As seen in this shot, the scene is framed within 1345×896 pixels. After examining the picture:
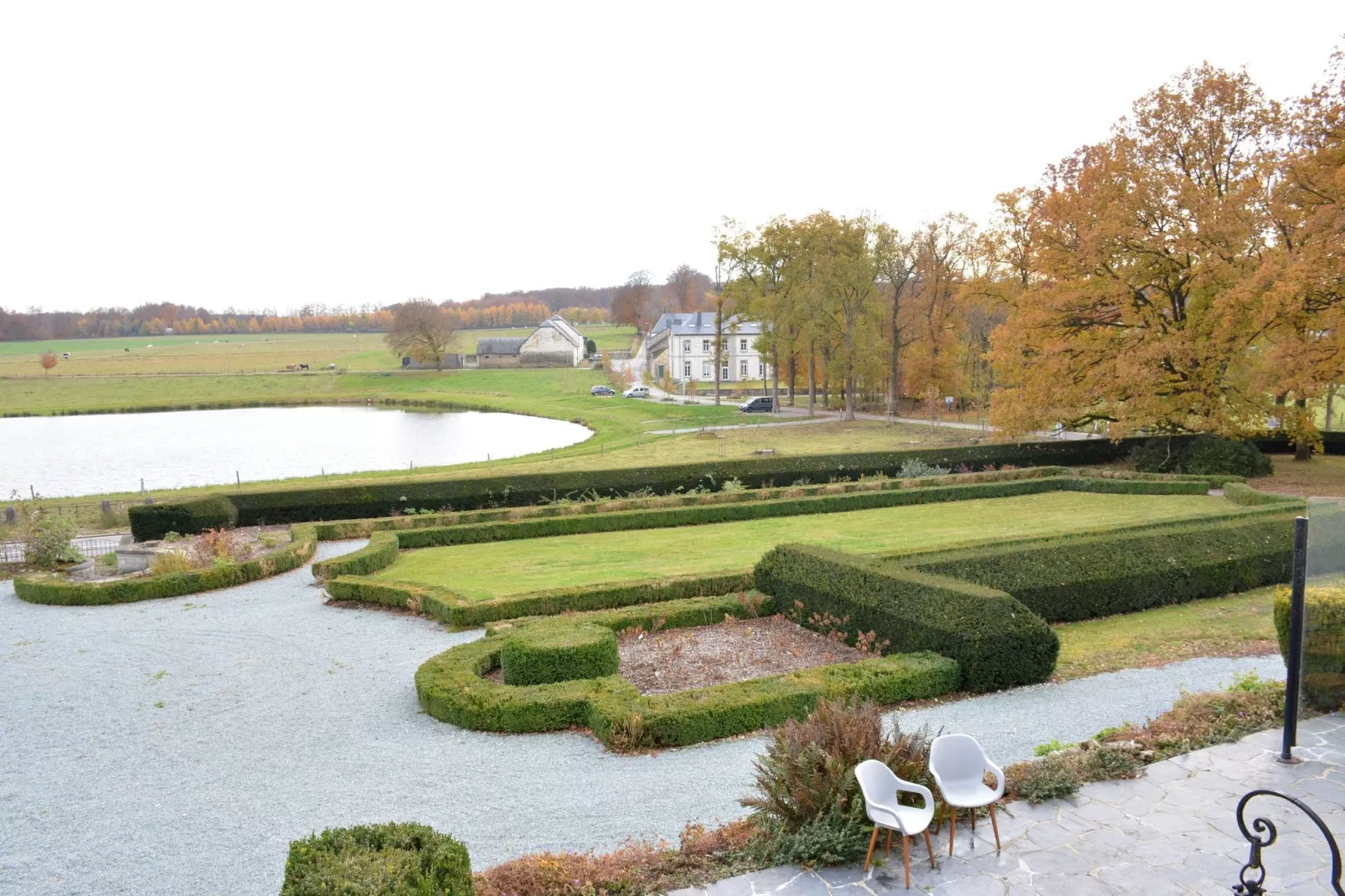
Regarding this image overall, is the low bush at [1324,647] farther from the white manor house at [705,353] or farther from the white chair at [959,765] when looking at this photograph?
the white manor house at [705,353]

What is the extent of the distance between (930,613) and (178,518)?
17295 mm

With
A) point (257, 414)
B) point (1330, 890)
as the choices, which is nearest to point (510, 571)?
point (1330, 890)

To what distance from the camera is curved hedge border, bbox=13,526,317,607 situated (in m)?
15.4

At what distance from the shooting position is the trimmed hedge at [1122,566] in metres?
11.6

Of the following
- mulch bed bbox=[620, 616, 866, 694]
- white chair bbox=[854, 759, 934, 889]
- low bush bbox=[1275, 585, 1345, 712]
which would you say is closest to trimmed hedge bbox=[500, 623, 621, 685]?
mulch bed bbox=[620, 616, 866, 694]

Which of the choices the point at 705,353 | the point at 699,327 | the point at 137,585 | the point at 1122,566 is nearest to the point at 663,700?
the point at 1122,566

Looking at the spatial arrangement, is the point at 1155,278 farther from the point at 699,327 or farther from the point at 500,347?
the point at 500,347

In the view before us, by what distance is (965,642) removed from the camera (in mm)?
9477

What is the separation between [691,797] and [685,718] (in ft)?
3.94

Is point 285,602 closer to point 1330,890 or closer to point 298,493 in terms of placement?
point 298,493

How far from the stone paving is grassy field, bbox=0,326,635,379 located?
87.2 meters

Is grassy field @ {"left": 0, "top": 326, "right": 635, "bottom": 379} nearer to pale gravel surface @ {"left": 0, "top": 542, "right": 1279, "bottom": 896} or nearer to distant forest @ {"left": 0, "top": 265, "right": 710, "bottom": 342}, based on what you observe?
distant forest @ {"left": 0, "top": 265, "right": 710, "bottom": 342}

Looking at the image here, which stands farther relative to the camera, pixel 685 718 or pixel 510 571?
pixel 510 571

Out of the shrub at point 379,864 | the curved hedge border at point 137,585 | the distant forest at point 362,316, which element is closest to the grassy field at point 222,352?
the distant forest at point 362,316
